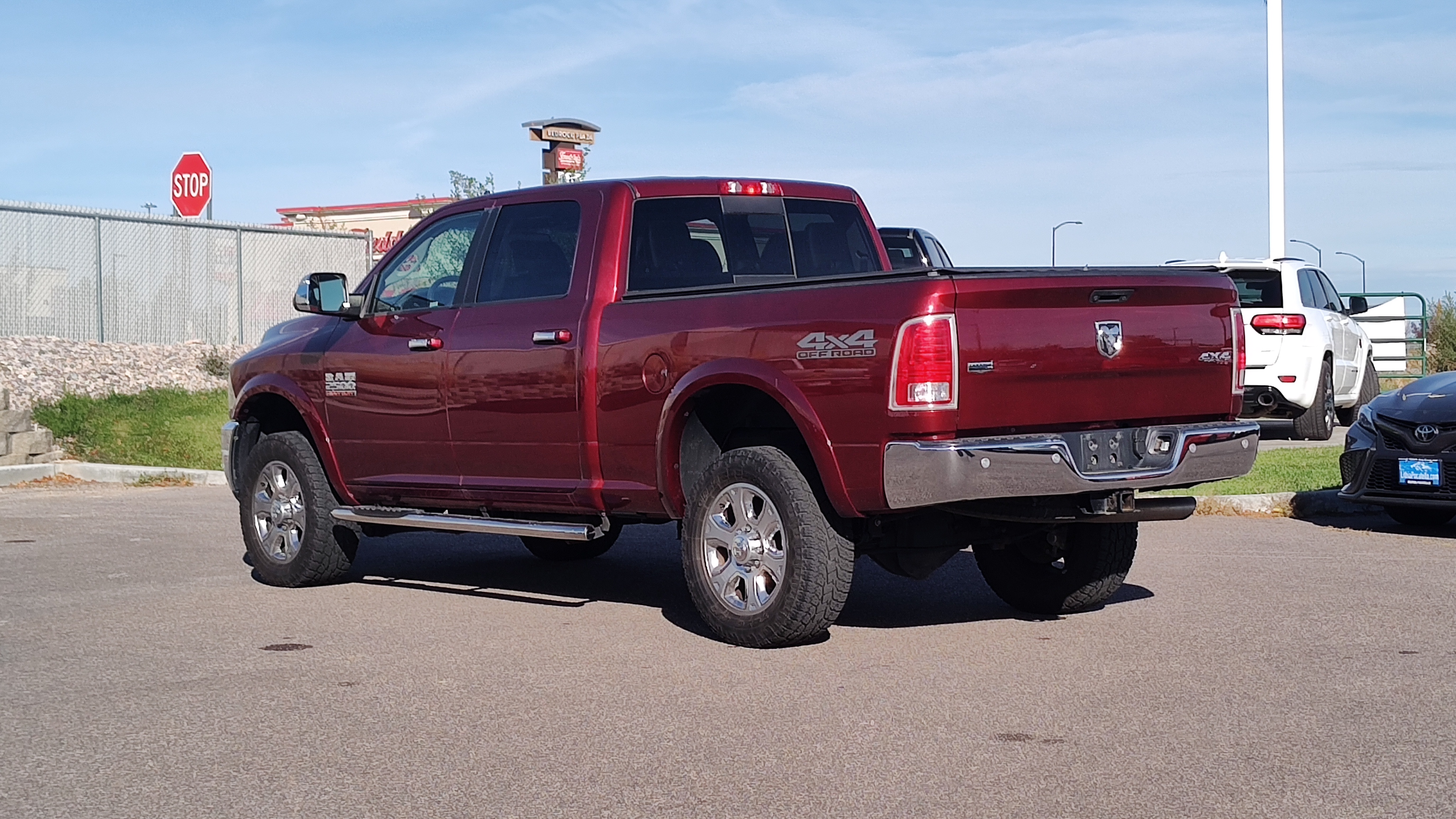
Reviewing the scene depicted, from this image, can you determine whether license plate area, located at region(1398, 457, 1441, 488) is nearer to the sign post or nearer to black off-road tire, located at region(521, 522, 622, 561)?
black off-road tire, located at region(521, 522, 622, 561)

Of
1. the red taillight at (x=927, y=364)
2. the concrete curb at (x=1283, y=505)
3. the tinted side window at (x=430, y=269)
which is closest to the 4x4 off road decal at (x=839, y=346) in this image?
the red taillight at (x=927, y=364)


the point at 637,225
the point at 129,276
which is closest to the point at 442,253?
the point at 637,225

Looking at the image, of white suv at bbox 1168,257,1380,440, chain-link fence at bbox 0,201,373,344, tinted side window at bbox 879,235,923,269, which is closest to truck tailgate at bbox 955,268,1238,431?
white suv at bbox 1168,257,1380,440

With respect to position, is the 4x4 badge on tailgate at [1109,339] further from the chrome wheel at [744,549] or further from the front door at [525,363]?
the front door at [525,363]

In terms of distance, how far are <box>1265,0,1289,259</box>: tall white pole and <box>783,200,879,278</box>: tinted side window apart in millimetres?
14651

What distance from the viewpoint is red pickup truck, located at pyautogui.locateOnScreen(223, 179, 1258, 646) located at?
642cm

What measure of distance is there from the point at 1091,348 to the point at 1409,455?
15.2 feet

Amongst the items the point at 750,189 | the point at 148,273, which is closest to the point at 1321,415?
the point at 750,189

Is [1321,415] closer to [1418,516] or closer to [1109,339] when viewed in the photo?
[1418,516]

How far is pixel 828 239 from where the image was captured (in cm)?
860

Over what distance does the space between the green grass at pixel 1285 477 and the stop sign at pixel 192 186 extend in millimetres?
16942

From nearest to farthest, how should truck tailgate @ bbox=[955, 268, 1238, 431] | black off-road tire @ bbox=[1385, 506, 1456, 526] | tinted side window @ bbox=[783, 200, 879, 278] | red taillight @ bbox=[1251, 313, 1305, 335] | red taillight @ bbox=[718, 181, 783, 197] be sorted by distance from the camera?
truck tailgate @ bbox=[955, 268, 1238, 431] < red taillight @ bbox=[718, 181, 783, 197] < tinted side window @ bbox=[783, 200, 879, 278] < black off-road tire @ bbox=[1385, 506, 1456, 526] < red taillight @ bbox=[1251, 313, 1305, 335]

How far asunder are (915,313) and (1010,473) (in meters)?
0.74

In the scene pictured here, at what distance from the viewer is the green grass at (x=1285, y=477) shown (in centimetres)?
1236
